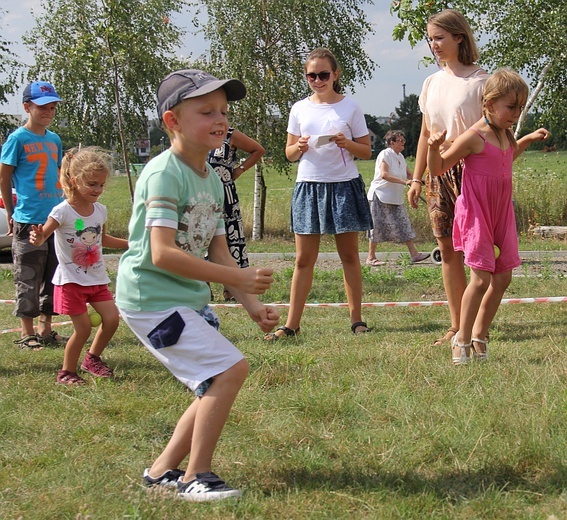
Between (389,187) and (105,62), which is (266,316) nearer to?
(389,187)

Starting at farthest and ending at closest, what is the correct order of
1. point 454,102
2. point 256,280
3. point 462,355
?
point 454,102, point 462,355, point 256,280

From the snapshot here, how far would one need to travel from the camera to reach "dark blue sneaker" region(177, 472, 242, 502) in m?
3.03

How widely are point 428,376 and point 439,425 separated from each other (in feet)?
2.82

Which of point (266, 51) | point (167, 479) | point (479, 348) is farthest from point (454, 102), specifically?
point (266, 51)

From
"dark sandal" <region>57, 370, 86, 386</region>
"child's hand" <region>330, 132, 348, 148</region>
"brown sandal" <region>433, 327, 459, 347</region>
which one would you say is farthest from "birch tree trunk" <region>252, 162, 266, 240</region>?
"dark sandal" <region>57, 370, 86, 386</region>

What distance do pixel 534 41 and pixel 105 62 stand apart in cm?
881

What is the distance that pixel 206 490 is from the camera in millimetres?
3037

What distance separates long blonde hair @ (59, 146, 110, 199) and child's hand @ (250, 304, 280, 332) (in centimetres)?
238

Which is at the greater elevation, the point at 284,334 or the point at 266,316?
the point at 266,316

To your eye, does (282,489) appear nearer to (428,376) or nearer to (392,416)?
(392,416)

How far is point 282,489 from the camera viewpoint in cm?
317

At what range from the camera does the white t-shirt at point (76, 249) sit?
17.3 ft

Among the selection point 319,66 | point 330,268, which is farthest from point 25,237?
point 330,268

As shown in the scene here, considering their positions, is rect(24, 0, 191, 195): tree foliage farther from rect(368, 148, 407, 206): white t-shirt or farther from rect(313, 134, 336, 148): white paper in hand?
rect(313, 134, 336, 148): white paper in hand
